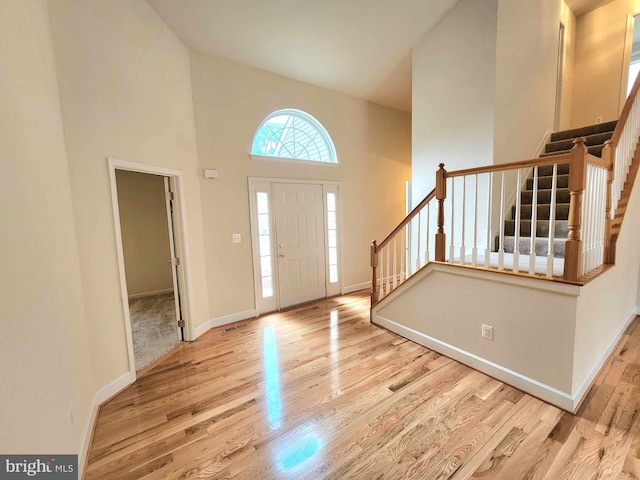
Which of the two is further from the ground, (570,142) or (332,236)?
(570,142)

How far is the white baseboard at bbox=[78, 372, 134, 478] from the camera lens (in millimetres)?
1672

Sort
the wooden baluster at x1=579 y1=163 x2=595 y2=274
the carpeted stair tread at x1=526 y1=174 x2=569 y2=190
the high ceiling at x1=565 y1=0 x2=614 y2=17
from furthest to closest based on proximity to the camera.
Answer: the high ceiling at x1=565 y1=0 x2=614 y2=17, the carpeted stair tread at x1=526 y1=174 x2=569 y2=190, the wooden baluster at x1=579 y1=163 x2=595 y2=274

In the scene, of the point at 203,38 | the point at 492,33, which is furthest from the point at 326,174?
the point at 492,33

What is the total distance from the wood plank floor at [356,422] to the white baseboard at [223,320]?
510mm

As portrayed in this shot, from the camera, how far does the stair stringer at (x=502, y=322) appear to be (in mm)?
1962

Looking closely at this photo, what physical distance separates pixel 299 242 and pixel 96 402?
9.49 feet

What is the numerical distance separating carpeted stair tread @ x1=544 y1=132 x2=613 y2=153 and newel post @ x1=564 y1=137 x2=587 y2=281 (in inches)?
109

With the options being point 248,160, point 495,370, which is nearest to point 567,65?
point 495,370

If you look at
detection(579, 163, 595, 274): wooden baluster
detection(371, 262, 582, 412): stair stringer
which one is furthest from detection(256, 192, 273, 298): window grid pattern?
detection(579, 163, 595, 274): wooden baluster

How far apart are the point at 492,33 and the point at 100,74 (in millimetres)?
3992

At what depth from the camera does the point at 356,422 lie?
1938 mm

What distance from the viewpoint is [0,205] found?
1045 mm

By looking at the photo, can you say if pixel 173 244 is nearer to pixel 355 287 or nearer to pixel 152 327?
pixel 152 327
